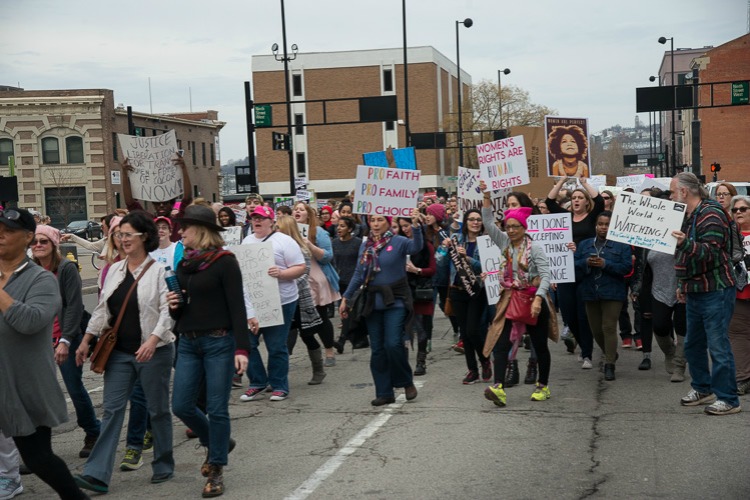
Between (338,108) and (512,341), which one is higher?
(338,108)

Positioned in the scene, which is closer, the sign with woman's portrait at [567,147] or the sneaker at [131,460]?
the sneaker at [131,460]

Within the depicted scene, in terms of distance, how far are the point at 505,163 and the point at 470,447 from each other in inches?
225

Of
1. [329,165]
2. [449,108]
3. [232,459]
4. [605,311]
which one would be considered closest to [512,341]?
[605,311]

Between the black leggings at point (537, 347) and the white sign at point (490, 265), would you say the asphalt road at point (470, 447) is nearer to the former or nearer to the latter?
the black leggings at point (537, 347)

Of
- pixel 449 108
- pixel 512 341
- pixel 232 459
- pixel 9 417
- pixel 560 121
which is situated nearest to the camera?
pixel 9 417

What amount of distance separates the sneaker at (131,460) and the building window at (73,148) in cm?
6023

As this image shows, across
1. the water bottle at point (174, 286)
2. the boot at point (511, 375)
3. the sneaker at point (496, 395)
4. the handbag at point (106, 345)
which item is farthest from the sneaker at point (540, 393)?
the handbag at point (106, 345)

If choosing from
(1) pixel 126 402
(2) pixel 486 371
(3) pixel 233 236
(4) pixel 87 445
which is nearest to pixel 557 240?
(2) pixel 486 371

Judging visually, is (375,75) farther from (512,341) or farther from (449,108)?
(512,341)

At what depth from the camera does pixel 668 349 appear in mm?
10484

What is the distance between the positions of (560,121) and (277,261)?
6.03 m

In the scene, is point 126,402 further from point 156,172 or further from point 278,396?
point 156,172

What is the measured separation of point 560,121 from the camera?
14266 millimetres

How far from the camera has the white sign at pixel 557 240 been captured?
35.5 ft
